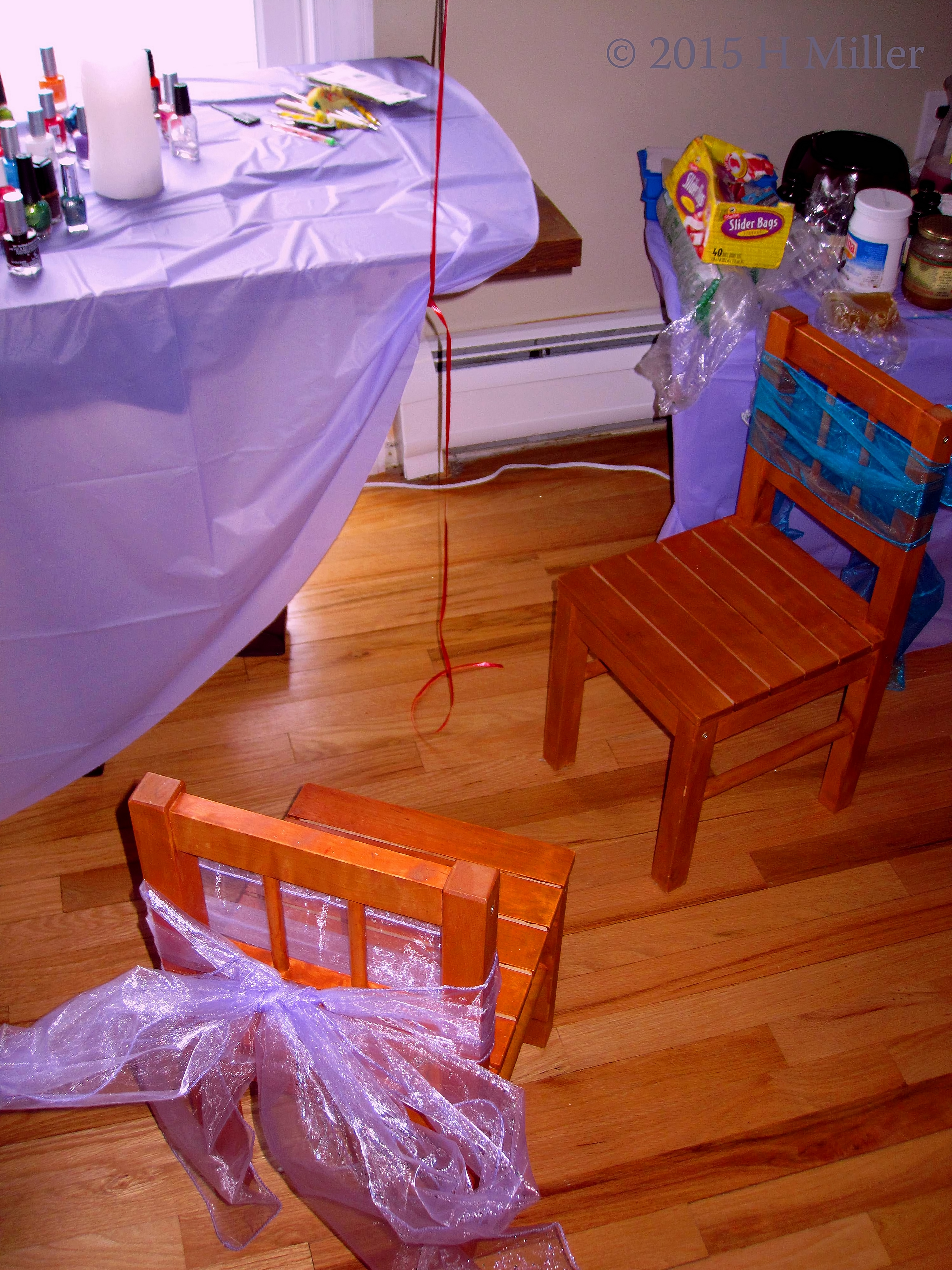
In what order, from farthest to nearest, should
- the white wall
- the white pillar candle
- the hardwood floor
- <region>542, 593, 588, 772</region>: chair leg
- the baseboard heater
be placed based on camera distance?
the baseboard heater < the white wall < <region>542, 593, 588, 772</region>: chair leg < the white pillar candle < the hardwood floor

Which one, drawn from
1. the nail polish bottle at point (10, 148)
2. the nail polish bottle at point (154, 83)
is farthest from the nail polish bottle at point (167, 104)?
the nail polish bottle at point (10, 148)

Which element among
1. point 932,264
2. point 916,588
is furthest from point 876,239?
point 916,588

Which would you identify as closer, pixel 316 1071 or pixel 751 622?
pixel 316 1071

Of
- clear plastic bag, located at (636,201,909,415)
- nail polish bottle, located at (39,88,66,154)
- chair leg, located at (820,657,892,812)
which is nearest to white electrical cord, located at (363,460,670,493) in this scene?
clear plastic bag, located at (636,201,909,415)

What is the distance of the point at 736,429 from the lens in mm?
1781

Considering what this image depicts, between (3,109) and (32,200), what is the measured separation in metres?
0.20

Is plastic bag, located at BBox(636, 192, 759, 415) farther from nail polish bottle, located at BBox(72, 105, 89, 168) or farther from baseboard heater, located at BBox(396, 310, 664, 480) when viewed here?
nail polish bottle, located at BBox(72, 105, 89, 168)

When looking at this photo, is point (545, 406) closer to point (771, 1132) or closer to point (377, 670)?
point (377, 670)

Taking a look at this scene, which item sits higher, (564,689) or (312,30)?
(312,30)

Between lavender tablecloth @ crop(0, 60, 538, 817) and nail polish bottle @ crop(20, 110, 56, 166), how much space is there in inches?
4.6

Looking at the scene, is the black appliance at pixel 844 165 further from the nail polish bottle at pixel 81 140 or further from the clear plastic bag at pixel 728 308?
the nail polish bottle at pixel 81 140

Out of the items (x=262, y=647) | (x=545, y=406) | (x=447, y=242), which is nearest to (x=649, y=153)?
(x=545, y=406)

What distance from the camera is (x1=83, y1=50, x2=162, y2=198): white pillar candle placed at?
1454 mm

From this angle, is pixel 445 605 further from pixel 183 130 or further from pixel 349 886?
pixel 349 886
